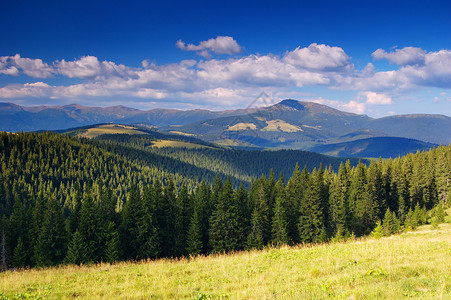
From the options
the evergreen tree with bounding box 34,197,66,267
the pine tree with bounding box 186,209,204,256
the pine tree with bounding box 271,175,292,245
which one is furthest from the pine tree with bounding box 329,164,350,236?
the evergreen tree with bounding box 34,197,66,267

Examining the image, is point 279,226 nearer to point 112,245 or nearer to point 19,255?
point 112,245

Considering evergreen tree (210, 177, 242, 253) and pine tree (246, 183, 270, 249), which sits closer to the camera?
evergreen tree (210, 177, 242, 253)

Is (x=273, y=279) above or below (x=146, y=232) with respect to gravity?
above

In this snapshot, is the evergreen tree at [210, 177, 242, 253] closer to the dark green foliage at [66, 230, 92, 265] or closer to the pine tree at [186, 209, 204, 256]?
the pine tree at [186, 209, 204, 256]

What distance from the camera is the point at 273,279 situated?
37.9 ft

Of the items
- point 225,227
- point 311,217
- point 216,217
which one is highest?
point 216,217

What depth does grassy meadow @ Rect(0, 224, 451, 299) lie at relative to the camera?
875 cm

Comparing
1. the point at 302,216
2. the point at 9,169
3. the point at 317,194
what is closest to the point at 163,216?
the point at 302,216

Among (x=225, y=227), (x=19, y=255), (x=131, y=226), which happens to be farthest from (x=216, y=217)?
(x=19, y=255)

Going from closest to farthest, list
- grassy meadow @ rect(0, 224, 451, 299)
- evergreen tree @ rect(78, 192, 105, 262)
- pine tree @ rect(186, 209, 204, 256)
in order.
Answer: grassy meadow @ rect(0, 224, 451, 299) < evergreen tree @ rect(78, 192, 105, 262) < pine tree @ rect(186, 209, 204, 256)

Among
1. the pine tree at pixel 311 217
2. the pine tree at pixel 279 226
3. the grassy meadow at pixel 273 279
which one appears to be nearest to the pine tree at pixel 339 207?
the pine tree at pixel 311 217

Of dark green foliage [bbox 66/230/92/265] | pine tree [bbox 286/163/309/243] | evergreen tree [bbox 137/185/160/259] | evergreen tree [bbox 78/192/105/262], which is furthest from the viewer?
pine tree [bbox 286/163/309/243]

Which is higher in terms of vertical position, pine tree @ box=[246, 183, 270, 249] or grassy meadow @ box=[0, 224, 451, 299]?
grassy meadow @ box=[0, 224, 451, 299]

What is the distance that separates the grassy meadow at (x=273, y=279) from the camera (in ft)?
28.7
